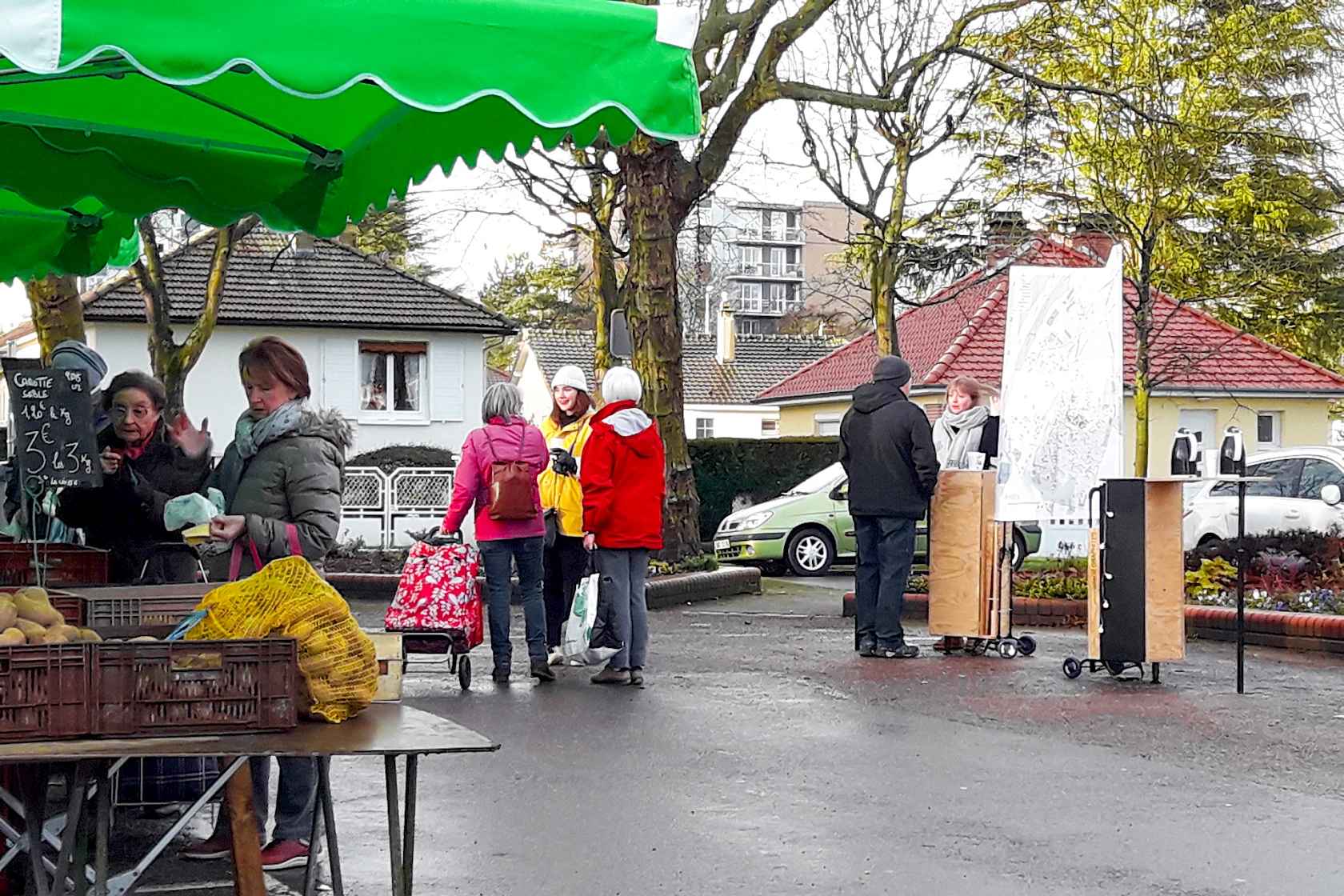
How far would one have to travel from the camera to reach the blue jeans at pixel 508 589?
1062 centimetres

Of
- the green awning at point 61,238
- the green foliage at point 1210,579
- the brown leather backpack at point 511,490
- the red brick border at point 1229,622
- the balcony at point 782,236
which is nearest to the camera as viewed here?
the green awning at point 61,238

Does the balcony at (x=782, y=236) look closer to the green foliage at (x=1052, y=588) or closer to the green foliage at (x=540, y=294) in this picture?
the green foliage at (x=540, y=294)

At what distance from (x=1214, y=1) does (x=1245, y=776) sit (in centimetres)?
1735

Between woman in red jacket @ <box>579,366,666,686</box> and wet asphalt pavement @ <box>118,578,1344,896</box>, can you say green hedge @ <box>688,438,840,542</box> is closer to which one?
wet asphalt pavement @ <box>118,578,1344,896</box>

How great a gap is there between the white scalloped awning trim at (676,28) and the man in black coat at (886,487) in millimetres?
7512

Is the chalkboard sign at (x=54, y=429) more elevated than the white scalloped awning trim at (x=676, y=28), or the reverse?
the white scalloped awning trim at (x=676, y=28)

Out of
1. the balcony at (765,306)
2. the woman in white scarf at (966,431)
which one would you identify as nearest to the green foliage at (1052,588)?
the woman in white scarf at (966,431)

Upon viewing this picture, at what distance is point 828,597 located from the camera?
19047 millimetres

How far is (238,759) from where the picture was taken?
4457mm

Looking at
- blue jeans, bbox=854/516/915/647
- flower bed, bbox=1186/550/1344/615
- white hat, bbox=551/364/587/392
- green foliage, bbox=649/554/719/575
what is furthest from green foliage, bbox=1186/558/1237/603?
white hat, bbox=551/364/587/392

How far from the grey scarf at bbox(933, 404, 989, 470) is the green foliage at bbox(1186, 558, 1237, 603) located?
13.0 ft

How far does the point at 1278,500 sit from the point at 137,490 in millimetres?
16770

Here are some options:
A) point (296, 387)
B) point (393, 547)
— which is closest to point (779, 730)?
point (296, 387)

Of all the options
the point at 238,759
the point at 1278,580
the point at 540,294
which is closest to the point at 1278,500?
the point at 1278,580
